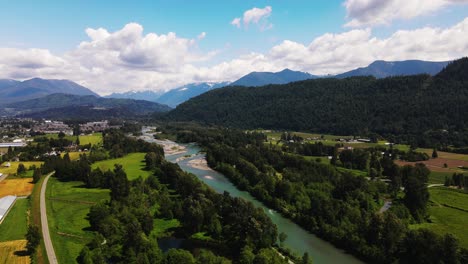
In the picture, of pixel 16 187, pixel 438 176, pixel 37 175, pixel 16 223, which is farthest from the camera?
pixel 438 176

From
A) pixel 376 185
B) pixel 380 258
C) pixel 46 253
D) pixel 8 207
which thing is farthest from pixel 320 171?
pixel 8 207

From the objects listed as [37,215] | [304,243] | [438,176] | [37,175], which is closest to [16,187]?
[37,175]

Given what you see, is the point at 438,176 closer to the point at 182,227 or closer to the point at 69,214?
the point at 182,227

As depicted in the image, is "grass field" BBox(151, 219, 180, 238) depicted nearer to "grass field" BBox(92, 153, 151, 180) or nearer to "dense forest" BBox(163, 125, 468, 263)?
"dense forest" BBox(163, 125, 468, 263)

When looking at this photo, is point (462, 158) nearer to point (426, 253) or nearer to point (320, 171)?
point (320, 171)

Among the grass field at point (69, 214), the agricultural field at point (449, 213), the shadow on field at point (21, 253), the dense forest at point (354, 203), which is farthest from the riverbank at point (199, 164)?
the shadow on field at point (21, 253)

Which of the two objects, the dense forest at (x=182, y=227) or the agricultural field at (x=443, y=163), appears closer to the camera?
the dense forest at (x=182, y=227)

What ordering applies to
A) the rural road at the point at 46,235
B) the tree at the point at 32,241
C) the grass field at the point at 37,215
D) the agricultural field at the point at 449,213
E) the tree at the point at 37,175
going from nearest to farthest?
the grass field at the point at 37,215 < the rural road at the point at 46,235 < the tree at the point at 32,241 < the agricultural field at the point at 449,213 < the tree at the point at 37,175

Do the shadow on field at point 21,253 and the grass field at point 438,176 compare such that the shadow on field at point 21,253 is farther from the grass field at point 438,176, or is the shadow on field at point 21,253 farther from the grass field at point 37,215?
the grass field at point 438,176
